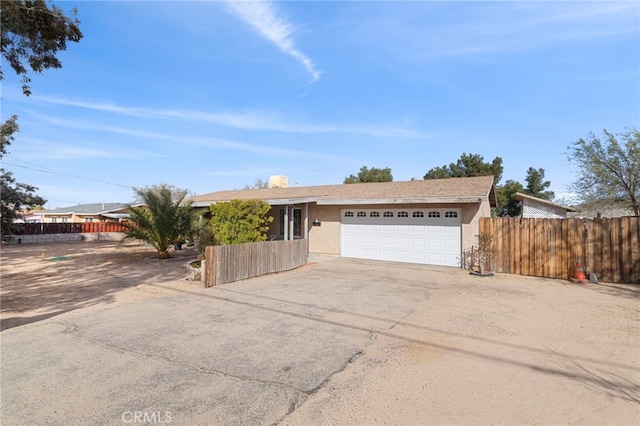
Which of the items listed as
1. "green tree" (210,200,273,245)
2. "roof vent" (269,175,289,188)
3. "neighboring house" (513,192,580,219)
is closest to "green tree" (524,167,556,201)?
"neighboring house" (513,192,580,219)

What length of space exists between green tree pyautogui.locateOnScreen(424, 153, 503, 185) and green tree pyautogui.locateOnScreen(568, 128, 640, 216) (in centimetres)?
1556

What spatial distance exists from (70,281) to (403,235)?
1162 cm

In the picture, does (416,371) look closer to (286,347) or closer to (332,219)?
(286,347)

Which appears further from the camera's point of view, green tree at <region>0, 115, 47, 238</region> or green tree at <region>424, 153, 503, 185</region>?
green tree at <region>424, 153, 503, 185</region>

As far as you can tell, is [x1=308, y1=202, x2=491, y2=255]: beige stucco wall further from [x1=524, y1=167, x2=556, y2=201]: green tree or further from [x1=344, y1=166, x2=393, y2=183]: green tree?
[x1=524, y1=167, x2=556, y2=201]: green tree

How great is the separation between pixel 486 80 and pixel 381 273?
8589 mm

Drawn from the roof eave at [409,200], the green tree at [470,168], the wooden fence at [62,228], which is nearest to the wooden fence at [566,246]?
the roof eave at [409,200]

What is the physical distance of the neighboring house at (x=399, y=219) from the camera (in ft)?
40.2

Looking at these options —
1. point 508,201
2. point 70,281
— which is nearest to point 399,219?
point 70,281

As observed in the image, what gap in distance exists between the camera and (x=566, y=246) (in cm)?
1016

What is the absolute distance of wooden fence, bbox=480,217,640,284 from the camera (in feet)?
30.9

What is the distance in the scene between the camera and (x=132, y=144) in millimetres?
22797

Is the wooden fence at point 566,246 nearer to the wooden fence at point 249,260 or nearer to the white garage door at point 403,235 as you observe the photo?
the white garage door at point 403,235

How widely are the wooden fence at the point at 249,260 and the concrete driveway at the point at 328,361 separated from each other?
135 cm
